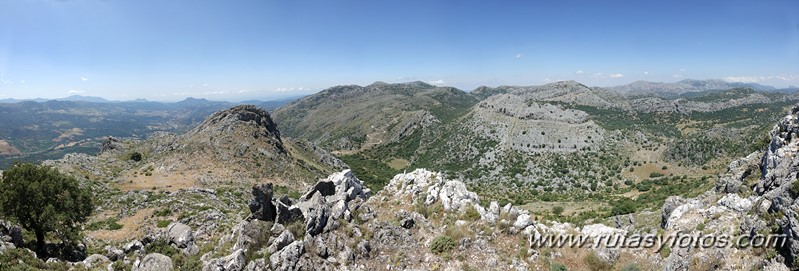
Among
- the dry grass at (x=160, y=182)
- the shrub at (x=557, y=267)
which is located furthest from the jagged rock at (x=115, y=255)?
the dry grass at (x=160, y=182)

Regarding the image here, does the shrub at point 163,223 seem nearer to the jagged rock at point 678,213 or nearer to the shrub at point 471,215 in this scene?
the shrub at point 471,215

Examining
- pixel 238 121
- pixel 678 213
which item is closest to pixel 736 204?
pixel 678 213

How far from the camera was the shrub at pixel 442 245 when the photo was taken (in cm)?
1839

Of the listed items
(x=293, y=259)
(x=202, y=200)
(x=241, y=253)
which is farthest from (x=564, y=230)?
(x=202, y=200)

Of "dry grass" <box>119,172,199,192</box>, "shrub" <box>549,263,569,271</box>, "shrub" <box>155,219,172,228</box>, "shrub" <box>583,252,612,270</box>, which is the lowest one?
"dry grass" <box>119,172,199,192</box>

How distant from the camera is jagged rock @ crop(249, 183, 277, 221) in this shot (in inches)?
813

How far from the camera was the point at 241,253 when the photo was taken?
17375 mm

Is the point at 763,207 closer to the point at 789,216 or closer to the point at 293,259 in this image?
the point at 789,216

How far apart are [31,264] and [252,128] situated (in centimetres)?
6766

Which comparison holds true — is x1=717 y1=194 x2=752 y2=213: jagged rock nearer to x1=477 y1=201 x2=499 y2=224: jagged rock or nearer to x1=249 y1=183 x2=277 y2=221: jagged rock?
x1=477 y1=201 x2=499 y2=224: jagged rock

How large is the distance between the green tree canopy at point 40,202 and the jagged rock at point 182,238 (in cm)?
498

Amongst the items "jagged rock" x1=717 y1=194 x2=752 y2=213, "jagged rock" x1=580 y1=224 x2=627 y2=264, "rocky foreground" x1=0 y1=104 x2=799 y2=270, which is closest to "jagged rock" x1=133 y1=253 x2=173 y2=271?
"rocky foreground" x1=0 y1=104 x2=799 y2=270

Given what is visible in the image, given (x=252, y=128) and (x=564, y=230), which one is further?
(x=252, y=128)

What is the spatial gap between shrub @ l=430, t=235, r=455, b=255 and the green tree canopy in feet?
69.9
